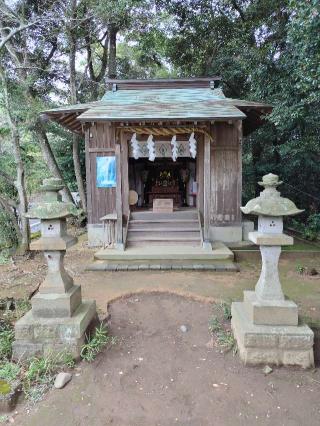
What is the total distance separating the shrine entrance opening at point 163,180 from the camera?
36.4 feet

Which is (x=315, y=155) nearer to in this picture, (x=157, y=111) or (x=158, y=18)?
(x=157, y=111)

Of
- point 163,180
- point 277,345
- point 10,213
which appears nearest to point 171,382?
point 277,345

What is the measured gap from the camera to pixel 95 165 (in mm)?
8594

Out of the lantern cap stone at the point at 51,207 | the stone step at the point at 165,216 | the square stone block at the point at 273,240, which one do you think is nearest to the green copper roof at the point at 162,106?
the stone step at the point at 165,216

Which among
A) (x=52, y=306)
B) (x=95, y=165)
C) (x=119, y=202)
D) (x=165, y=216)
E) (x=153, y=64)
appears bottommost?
(x=52, y=306)

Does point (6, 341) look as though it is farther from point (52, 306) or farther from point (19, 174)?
point (19, 174)

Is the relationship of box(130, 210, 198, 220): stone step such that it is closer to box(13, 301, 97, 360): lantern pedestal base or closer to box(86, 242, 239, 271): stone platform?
box(86, 242, 239, 271): stone platform

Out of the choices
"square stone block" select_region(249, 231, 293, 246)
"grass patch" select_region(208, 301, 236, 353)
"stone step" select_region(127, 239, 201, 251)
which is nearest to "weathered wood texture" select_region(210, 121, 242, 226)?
"stone step" select_region(127, 239, 201, 251)

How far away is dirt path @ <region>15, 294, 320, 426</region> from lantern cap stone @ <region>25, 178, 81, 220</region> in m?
1.75

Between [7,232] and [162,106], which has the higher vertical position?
[162,106]

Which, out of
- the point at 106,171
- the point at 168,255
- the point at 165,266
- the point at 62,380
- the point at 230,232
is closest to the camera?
the point at 62,380

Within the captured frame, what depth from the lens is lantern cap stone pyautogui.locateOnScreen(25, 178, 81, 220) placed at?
3.48 m

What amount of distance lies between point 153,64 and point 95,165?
1016cm

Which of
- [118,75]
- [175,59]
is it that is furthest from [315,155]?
[118,75]
